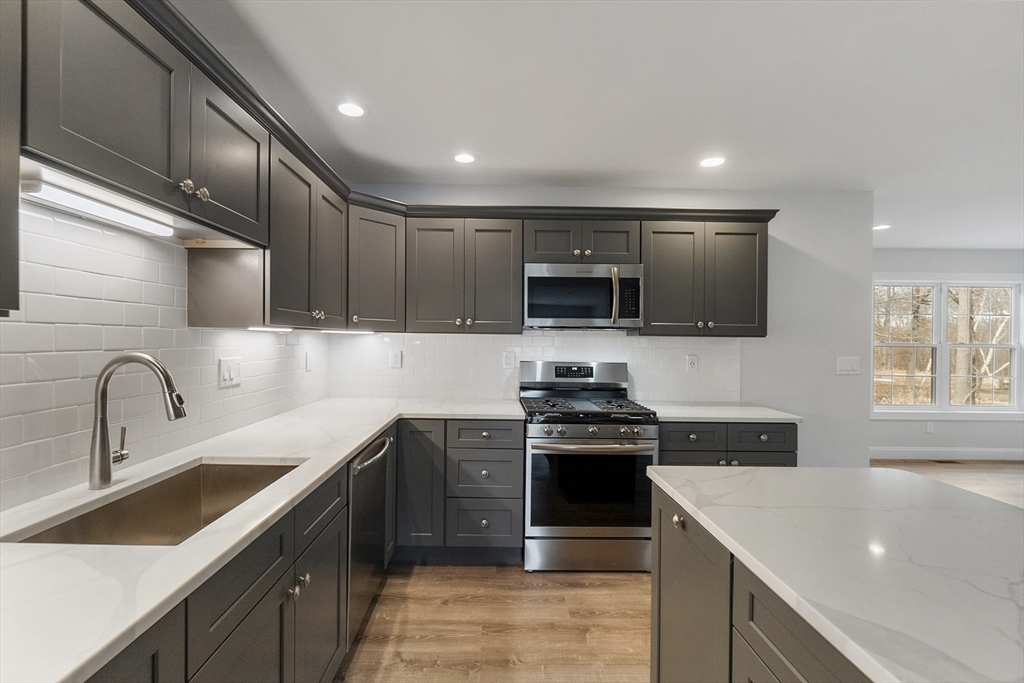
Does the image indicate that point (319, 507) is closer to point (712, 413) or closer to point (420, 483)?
point (420, 483)

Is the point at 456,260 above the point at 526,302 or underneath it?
above

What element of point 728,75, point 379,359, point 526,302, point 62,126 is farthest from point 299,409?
point 728,75

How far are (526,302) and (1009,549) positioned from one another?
239 centimetres

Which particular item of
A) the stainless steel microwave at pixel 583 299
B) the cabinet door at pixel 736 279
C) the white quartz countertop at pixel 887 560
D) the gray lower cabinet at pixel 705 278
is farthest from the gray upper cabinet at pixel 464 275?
the white quartz countertop at pixel 887 560

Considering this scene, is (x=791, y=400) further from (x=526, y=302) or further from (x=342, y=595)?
(x=342, y=595)

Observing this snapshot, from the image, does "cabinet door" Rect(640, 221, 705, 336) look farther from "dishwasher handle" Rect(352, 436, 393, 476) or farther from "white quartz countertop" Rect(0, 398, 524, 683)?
"white quartz countertop" Rect(0, 398, 524, 683)

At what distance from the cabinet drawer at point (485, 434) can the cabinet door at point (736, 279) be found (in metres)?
1.47

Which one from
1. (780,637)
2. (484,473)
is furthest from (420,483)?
(780,637)

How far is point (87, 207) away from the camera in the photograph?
123 cm

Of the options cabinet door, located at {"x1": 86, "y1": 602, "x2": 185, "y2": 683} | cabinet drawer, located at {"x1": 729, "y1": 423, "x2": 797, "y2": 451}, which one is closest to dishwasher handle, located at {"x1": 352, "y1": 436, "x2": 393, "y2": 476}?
cabinet door, located at {"x1": 86, "y1": 602, "x2": 185, "y2": 683}

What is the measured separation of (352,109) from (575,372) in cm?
209

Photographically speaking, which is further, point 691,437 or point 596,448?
point 691,437

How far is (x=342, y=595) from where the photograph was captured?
1.78 m

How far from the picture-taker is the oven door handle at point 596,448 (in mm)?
2643
